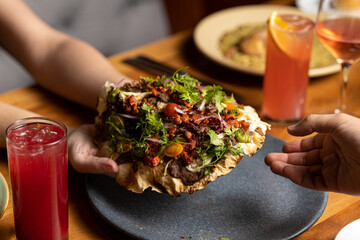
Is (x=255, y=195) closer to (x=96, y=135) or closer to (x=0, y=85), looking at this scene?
(x=96, y=135)

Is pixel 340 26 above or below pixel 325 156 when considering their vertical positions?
above

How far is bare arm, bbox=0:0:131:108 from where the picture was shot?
5.32 feet

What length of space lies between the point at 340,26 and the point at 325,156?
53cm

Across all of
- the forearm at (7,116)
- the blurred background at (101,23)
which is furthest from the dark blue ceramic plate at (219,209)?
the blurred background at (101,23)

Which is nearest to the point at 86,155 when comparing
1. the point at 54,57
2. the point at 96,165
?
the point at 96,165

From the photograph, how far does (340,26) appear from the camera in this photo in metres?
1.47

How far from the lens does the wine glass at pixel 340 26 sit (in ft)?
4.75

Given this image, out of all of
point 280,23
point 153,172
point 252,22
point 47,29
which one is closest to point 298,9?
point 252,22

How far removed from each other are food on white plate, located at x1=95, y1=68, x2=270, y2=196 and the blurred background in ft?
4.88

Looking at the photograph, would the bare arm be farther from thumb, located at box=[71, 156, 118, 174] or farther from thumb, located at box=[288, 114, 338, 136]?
thumb, located at box=[288, 114, 338, 136]

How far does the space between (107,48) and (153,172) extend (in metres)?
1.92

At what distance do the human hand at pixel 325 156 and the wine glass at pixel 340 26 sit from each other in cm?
40

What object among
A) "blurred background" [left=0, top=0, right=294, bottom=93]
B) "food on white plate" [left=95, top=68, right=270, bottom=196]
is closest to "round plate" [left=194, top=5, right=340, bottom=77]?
"blurred background" [left=0, top=0, right=294, bottom=93]

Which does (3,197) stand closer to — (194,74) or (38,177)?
(38,177)
